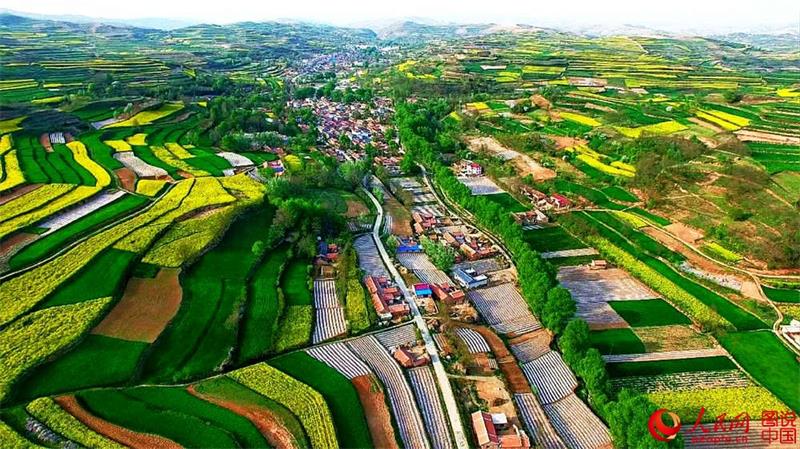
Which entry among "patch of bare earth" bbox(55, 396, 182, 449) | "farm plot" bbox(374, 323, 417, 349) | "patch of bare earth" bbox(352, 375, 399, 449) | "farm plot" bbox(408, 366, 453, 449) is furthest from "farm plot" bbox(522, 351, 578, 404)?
"patch of bare earth" bbox(55, 396, 182, 449)

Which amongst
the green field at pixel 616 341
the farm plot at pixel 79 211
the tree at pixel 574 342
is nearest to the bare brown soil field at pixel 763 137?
the green field at pixel 616 341

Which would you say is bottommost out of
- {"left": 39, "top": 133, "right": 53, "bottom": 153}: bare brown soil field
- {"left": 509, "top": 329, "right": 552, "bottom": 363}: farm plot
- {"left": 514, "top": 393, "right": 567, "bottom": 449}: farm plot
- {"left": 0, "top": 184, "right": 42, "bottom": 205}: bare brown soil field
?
{"left": 509, "top": 329, "right": 552, "bottom": 363}: farm plot

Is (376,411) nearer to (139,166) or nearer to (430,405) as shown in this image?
(430,405)

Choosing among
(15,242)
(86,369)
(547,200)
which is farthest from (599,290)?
(15,242)

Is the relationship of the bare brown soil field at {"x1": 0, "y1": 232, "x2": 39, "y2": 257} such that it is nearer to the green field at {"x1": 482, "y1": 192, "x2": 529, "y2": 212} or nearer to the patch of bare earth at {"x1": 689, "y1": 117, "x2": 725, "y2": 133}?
the green field at {"x1": 482, "y1": 192, "x2": 529, "y2": 212}

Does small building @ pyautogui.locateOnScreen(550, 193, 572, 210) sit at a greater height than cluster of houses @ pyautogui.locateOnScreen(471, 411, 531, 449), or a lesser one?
greater

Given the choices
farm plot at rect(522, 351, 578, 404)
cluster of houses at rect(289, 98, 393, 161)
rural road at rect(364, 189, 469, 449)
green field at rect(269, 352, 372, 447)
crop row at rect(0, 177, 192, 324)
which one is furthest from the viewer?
cluster of houses at rect(289, 98, 393, 161)

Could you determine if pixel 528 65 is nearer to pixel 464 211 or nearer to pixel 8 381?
pixel 464 211
